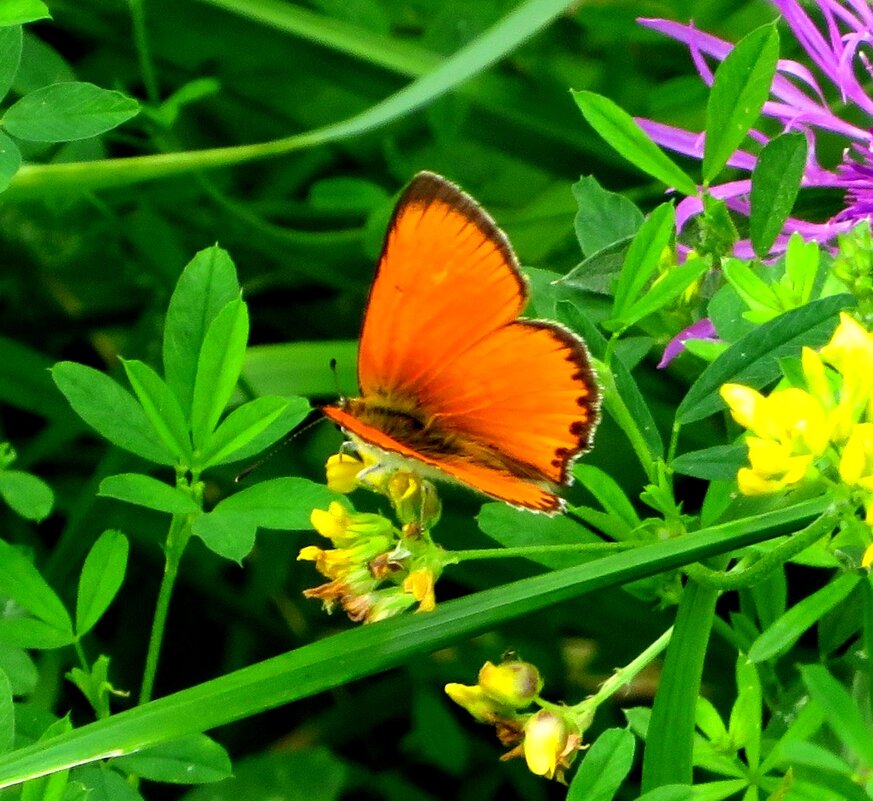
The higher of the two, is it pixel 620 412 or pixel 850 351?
pixel 850 351

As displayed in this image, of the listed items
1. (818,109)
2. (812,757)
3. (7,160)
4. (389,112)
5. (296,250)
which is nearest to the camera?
(812,757)

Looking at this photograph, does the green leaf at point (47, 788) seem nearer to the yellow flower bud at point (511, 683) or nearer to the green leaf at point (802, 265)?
the yellow flower bud at point (511, 683)

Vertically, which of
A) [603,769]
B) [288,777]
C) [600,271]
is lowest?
[288,777]

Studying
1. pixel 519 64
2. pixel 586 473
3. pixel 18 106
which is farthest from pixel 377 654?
pixel 519 64

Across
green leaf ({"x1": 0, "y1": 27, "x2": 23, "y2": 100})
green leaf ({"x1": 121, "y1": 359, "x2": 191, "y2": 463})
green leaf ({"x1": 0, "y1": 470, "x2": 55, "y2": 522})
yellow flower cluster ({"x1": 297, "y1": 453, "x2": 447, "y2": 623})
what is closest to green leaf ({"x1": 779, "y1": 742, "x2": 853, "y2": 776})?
yellow flower cluster ({"x1": 297, "y1": 453, "x2": 447, "y2": 623})

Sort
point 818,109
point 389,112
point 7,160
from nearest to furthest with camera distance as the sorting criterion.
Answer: point 7,160 → point 818,109 → point 389,112

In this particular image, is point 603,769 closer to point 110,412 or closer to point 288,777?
point 110,412

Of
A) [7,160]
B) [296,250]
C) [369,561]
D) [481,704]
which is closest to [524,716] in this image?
[481,704]

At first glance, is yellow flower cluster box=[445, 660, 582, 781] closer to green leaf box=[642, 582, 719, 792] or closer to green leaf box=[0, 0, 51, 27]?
A: green leaf box=[642, 582, 719, 792]
